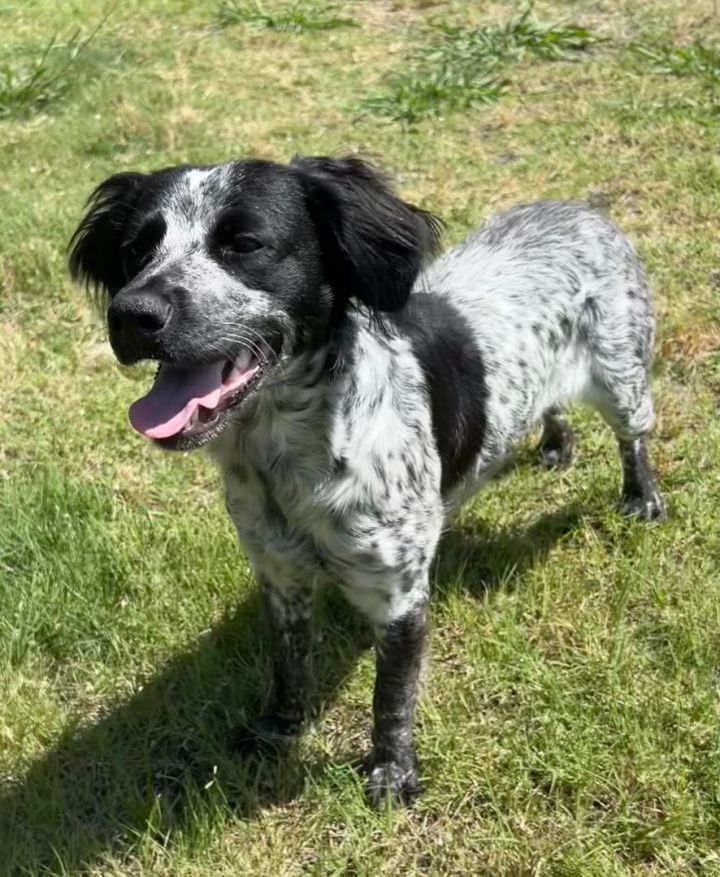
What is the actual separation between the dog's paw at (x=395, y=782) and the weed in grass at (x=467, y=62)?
517 cm

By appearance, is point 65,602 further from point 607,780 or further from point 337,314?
point 607,780

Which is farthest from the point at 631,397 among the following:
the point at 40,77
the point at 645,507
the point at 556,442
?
the point at 40,77

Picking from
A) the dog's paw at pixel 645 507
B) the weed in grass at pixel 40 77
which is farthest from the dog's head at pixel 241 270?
the weed in grass at pixel 40 77

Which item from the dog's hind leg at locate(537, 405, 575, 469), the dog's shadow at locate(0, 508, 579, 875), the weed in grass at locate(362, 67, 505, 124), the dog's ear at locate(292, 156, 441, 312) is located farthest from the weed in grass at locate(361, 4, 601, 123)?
the dog's ear at locate(292, 156, 441, 312)

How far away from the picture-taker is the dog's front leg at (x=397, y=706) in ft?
9.46

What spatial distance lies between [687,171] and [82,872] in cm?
487

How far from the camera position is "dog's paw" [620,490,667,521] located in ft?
12.6

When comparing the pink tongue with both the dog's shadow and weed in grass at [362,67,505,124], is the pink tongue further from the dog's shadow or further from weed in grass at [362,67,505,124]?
weed in grass at [362,67,505,124]

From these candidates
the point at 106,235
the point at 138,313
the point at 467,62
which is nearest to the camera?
the point at 138,313

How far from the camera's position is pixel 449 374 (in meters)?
3.09

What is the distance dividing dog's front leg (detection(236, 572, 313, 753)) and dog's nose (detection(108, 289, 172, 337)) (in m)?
1.02

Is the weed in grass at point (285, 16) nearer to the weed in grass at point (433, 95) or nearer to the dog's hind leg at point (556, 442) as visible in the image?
the weed in grass at point (433, 95)

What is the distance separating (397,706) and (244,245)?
1.29 metres

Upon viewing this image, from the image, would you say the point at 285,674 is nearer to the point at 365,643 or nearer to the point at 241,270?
the point at 365,643
